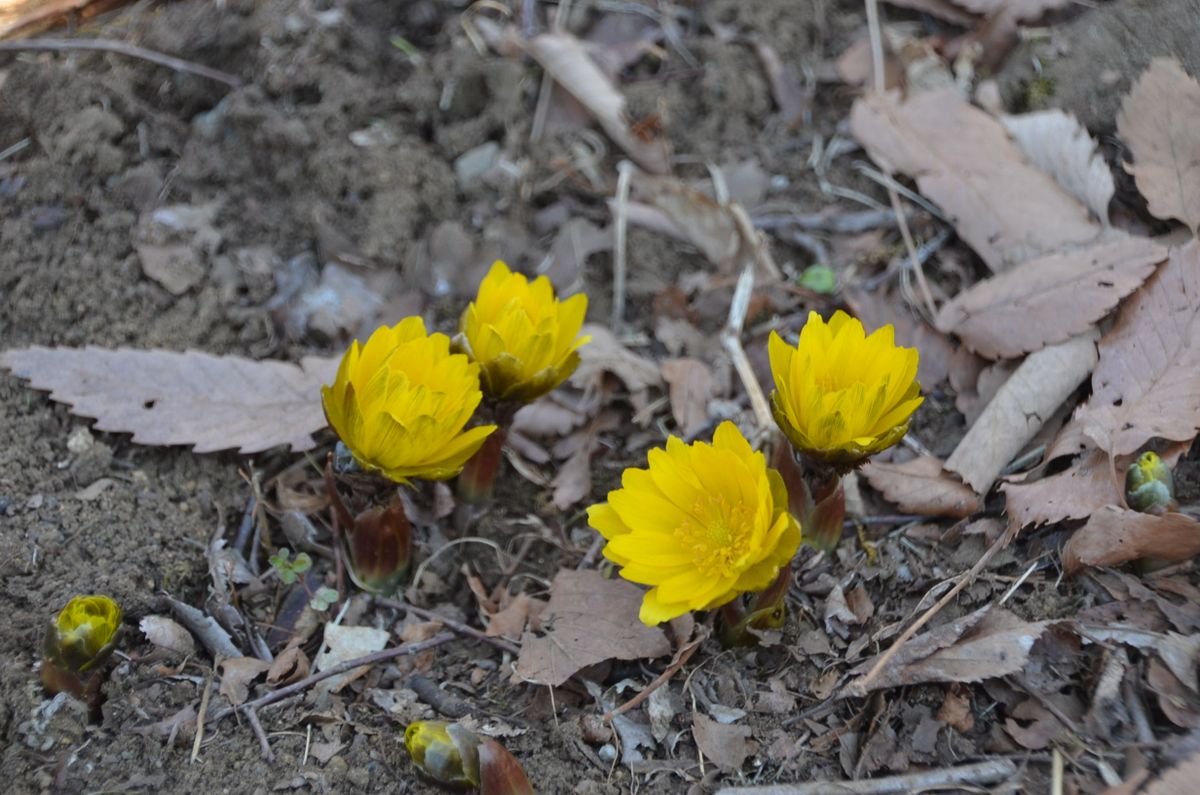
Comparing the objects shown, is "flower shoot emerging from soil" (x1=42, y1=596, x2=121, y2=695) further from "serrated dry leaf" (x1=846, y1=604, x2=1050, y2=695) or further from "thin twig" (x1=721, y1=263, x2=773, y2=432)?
"thin twig" (x1=721, y1=263, x2=773, y2=432)

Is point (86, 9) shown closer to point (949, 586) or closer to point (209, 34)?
point (209, 34)

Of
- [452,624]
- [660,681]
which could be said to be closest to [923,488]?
[660,681]

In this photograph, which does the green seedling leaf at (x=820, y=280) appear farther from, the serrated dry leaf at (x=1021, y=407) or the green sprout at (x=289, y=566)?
the green sprout at (x=289, y=566)

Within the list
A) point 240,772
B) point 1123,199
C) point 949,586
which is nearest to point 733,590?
point 949,586

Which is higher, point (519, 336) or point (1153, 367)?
point (1153, 367)

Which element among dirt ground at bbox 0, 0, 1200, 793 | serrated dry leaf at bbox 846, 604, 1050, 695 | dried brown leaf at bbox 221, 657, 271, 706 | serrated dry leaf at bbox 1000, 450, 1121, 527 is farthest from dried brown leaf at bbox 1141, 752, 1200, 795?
dried brown leaf at bbox 221, 657, 271, 706

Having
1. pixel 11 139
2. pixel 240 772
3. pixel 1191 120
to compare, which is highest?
pixel 1191 120

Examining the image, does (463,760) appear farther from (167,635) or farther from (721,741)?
(167,635)
